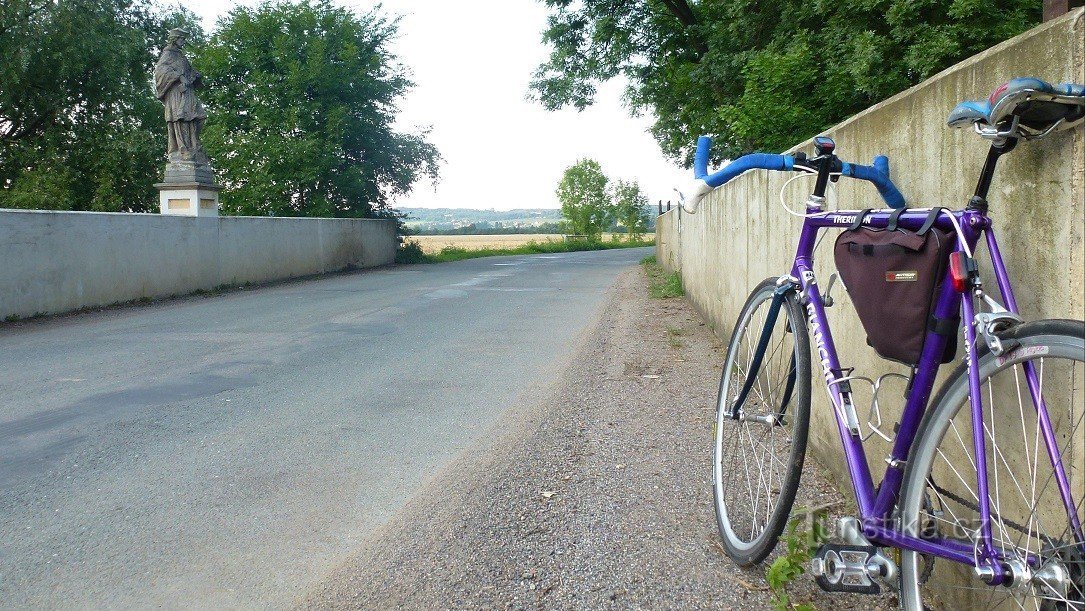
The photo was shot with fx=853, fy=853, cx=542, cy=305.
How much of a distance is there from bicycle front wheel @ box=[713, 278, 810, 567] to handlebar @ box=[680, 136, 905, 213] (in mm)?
459

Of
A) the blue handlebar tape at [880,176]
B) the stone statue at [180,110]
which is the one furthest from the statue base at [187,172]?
the blue handlebar tape at [880,176]

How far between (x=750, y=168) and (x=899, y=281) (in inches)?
21.6

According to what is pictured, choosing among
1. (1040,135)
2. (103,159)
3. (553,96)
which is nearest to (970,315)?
(1040,135)

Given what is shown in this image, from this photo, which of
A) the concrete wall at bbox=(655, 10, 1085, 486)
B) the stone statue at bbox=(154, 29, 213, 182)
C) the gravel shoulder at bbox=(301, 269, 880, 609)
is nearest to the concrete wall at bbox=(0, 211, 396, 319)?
the stone statue at bbox=(154, 29, 213, 182)

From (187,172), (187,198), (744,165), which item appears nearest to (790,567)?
(744,165)

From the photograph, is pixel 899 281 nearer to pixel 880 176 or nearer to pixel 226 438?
pixel 880 176

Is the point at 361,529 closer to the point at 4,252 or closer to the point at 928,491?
the point at 928,491

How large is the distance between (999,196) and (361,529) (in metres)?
2.76

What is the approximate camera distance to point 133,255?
14.9 m

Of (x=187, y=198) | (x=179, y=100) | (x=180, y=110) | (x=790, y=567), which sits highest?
(x=179, y=100)

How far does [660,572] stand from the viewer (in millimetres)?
3117

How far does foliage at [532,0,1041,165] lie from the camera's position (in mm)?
14008

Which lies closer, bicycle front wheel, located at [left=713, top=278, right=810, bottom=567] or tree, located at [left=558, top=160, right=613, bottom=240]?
bicycle front wheel, located at [left=713, top=278, right=810, bottom=567]

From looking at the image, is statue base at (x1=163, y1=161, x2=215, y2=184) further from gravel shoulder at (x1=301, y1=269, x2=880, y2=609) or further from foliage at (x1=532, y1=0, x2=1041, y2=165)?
gravel shoulder at (x1=301, y1=269, x2=880, y2=609)
